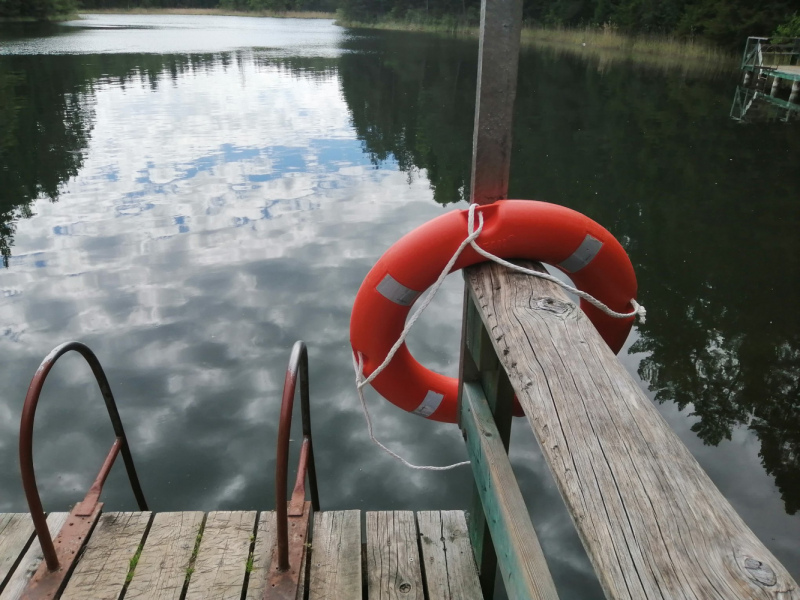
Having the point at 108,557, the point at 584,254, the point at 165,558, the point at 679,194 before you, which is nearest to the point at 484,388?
the point at 584,254

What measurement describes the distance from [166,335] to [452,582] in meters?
2.62

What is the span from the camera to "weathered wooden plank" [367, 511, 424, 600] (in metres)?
1.52

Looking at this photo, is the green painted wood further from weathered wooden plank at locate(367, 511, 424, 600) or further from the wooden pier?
the wooden pier

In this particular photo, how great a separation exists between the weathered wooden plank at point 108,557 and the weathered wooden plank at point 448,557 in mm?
727

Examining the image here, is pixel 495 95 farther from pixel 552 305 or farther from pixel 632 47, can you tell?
pixel 632 47

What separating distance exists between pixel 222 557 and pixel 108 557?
11.1 inches

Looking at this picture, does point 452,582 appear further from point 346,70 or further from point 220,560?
point 346,70

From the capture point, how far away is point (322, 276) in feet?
15.0

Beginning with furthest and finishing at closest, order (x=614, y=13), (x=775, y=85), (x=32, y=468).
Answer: (x=614, y=13), (x=775, y=85), (x=32, y=468)

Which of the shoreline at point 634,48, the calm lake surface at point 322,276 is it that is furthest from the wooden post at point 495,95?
the shoreline at point 634,48

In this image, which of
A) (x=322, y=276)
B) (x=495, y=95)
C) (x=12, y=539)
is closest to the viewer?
(x=495, y=95)

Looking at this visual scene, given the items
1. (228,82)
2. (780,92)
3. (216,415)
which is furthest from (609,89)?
(216,415)

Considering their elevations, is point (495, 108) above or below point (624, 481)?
above

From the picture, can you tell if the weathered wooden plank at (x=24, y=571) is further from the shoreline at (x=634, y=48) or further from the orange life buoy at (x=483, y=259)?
the shoreline at (x=634, y=48)
